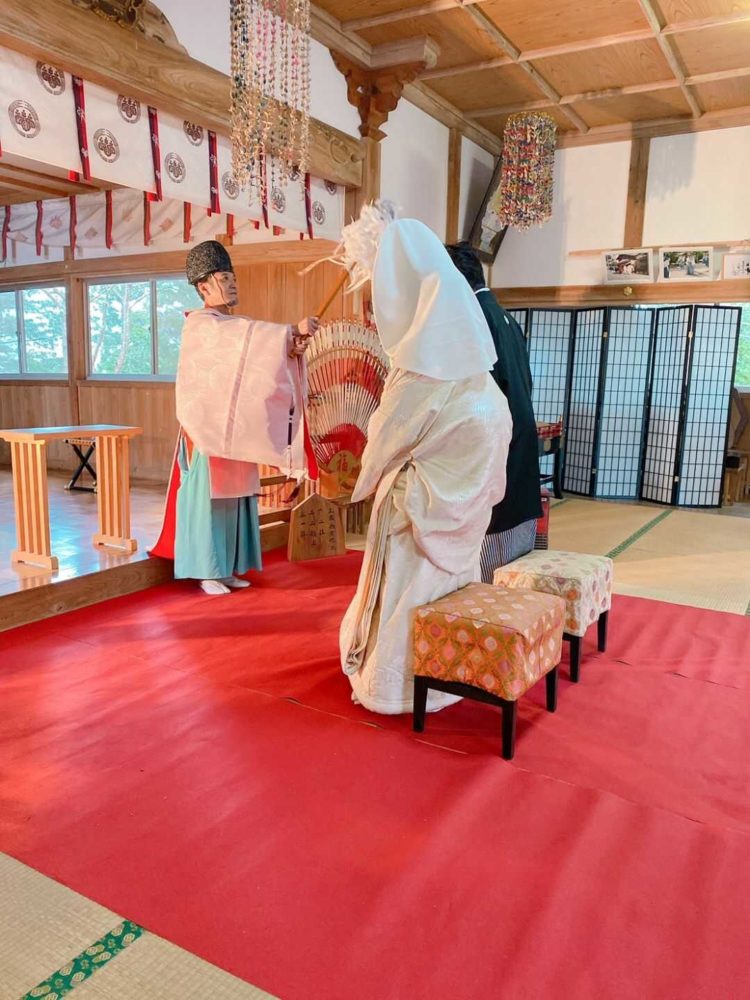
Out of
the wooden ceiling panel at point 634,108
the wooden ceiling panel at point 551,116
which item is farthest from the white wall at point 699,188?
the wooden ceiling panel at point 551,116

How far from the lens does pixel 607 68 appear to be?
532 centimetres

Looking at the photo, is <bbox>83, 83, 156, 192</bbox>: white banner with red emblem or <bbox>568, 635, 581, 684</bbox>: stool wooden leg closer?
<bbox>568, 635, 581, 684</bbox>: stool wooden leg

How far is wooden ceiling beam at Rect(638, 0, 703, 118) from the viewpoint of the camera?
4.36 meters

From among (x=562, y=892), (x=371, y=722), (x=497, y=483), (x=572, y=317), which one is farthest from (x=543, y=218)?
(x=562, y=892)

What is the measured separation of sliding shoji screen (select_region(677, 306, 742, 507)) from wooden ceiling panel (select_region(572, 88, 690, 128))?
Result: 1.69 metres

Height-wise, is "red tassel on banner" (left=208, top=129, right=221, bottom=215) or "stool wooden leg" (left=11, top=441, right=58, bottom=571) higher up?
"red tassel on banner" (left=208, top=129, right=221, bottom=215)

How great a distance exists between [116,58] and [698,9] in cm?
343

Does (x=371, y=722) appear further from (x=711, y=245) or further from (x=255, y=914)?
(x=711, y=245)

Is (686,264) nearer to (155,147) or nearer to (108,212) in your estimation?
(155,147)

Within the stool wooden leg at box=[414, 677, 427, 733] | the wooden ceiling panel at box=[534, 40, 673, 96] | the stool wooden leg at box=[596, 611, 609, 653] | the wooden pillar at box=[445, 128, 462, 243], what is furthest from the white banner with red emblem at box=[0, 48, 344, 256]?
the stool wooden leg at box=[596, 611, 609, 653]

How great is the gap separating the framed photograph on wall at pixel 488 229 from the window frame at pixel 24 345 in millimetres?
4358

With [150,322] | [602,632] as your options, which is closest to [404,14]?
[602,632]

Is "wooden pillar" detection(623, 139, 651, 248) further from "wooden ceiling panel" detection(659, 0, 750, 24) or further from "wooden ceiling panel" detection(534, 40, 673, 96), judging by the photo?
"wooden ceiling panel" detection(659, 0, 750, 24)

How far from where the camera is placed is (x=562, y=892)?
1627 millimetres
